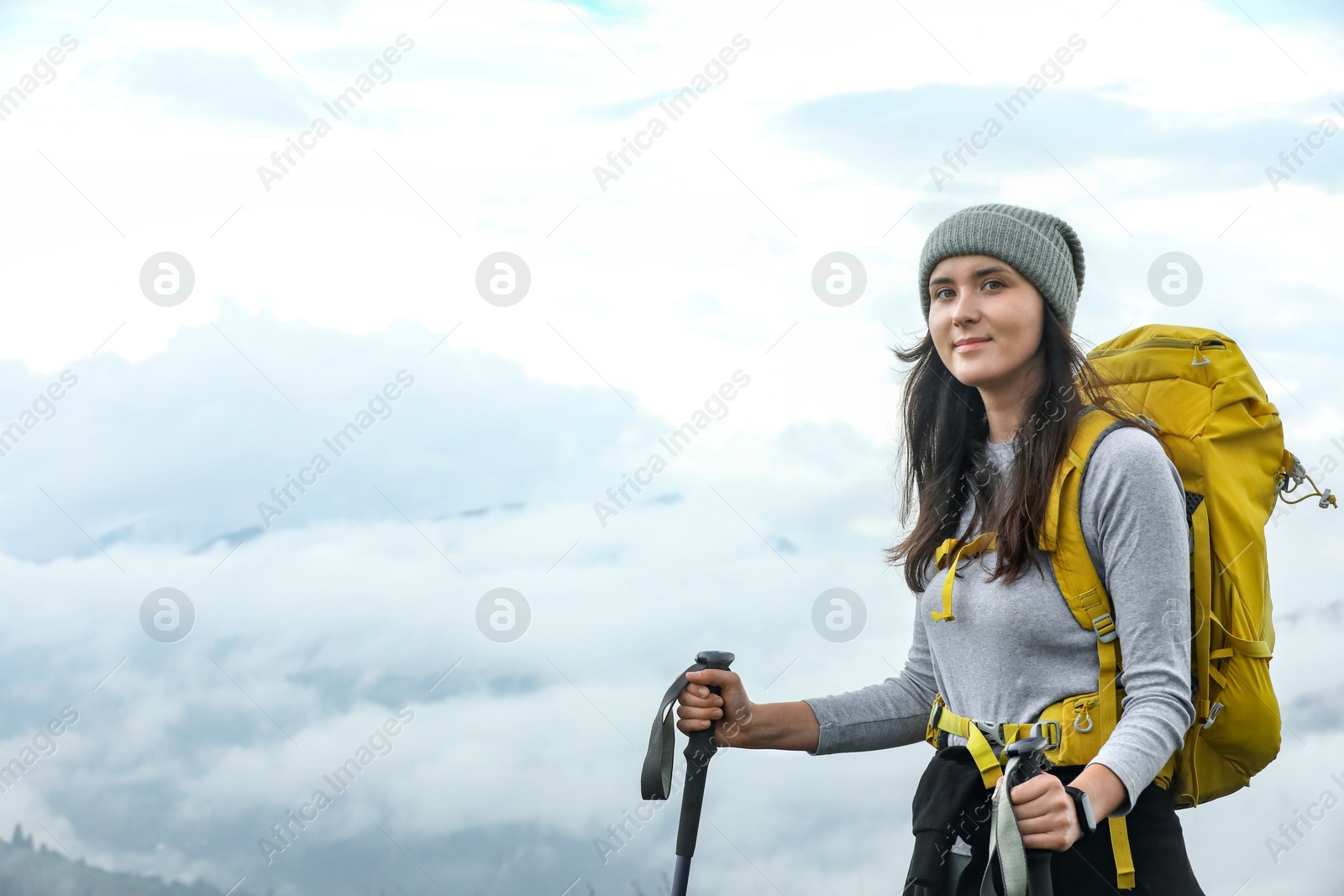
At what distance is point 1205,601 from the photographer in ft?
6.84

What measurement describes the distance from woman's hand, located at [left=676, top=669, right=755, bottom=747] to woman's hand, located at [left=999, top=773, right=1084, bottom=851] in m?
0.82

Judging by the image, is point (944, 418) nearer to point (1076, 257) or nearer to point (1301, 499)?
point (1076, 257)

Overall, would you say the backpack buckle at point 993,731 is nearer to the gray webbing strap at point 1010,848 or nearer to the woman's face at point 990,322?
the gray webbing strap at point 1010,848

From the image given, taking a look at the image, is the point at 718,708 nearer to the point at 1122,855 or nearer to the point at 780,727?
the point at 780,727

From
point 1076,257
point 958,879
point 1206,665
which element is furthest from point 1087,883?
point 1076,257

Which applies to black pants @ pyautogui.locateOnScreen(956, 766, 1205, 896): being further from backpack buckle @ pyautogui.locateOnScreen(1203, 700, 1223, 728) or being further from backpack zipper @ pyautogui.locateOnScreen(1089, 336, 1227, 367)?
backpack zipper @ pyautogui.locateOnScreen(1089, 336, 1227, 367)

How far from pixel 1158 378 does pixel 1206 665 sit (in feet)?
1.99

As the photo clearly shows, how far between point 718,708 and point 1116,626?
3.00 feet

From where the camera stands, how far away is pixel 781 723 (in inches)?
103

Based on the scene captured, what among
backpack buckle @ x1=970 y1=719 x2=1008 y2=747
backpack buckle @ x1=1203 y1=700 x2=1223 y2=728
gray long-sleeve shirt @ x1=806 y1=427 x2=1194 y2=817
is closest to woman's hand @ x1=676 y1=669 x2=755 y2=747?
gray long-sleeve shirt @ x1=806 y1=427 x2=1194 y2=817

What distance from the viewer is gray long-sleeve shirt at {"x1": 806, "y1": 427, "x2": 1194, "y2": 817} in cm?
196

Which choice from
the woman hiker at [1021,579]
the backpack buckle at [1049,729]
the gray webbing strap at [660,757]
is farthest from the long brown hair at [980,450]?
the gray webbing strap at [660,757]

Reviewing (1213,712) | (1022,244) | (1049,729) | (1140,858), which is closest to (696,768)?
(1049,729)

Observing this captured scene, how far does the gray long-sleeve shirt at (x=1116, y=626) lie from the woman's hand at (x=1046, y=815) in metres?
0.11
